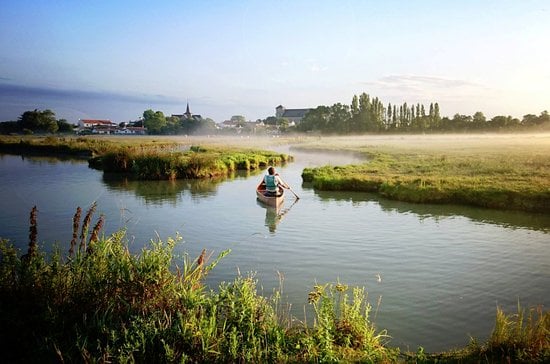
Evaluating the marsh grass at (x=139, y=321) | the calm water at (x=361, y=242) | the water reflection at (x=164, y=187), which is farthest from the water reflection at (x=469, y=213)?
the marsh grass at (x=139, y=321)

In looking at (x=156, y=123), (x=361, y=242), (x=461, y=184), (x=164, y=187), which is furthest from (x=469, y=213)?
(x=156, y=123)

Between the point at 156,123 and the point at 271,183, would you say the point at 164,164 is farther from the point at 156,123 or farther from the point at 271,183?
the point at 156,123

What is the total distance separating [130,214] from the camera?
21.0 m

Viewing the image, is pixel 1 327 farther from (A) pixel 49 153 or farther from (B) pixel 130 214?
(A) pixel 49 153

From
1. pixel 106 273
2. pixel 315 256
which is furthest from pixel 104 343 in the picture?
pixel 315 256

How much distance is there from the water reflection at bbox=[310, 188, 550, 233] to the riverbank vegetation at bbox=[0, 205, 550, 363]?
13.1 metres

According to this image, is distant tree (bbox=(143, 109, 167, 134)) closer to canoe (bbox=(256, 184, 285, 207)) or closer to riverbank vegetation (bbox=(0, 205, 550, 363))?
canoe (bbox=(256, 184, 285, 207))

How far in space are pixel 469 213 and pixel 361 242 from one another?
28.2ft

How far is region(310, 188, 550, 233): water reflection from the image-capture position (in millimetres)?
19094

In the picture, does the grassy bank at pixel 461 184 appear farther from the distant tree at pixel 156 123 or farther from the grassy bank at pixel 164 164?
the distant tree at pixel 156 123

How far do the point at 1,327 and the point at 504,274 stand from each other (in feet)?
39.8

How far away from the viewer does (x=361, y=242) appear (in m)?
15.7

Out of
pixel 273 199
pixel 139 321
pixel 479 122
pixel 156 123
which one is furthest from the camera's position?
pixel 156 123

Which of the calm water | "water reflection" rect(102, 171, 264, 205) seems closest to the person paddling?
the calm water
